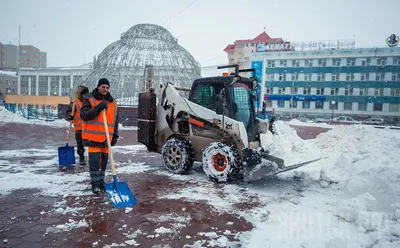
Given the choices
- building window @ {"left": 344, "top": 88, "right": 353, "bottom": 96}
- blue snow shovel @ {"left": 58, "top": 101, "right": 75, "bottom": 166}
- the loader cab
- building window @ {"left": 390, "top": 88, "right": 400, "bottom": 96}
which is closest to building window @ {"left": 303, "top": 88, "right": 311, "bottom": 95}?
building window @ {"left": 344, "top": 88, "right": 353, "bottom": 96}

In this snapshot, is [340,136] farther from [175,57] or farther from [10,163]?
[175,57]

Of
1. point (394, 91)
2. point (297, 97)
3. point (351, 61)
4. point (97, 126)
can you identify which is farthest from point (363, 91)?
point (97, 126)

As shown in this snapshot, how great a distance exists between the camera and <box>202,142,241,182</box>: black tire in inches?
217

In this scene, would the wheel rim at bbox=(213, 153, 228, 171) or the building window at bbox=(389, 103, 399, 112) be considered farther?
the building window at bbox=(389, 103, 399, 112)

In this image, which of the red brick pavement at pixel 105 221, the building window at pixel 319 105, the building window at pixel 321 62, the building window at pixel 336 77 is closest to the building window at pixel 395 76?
the building window at pixel 336 77

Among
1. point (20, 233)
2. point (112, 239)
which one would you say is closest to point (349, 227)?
point (112, 239)

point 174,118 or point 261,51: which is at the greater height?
point 261,51

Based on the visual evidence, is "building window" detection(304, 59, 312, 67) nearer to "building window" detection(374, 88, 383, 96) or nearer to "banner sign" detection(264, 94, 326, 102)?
"banner sign" detection(264, 94, 326, 102)

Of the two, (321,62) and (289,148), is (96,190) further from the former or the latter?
(321,62)

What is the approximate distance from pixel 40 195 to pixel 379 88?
53213mm

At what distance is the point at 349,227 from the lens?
3.66m

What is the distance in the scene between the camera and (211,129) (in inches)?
234

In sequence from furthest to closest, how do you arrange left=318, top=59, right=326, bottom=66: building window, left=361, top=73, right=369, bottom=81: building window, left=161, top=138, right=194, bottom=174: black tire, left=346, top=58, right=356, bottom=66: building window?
left=318, top=59, right=326, bottom=66: building window → left=346, top=58, right=356, bottom=66: building window → left=361, top=73, right=369, bottom=81: building window → left=161, top=138, right=194, bottom=174: black tire

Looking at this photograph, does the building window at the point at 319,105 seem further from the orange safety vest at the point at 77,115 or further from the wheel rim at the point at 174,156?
the orange safety vest at the point at 77,115
